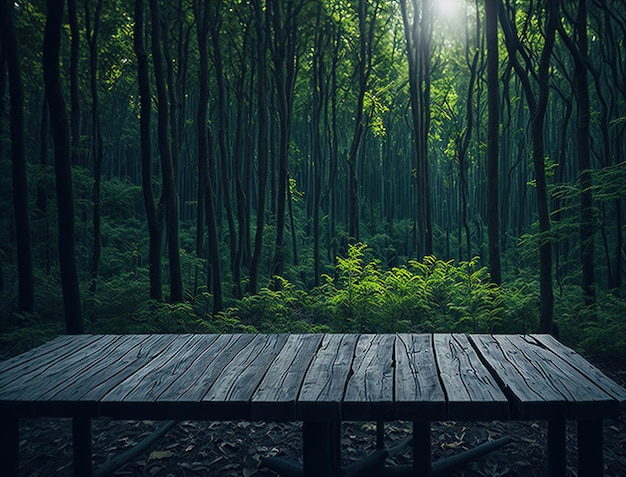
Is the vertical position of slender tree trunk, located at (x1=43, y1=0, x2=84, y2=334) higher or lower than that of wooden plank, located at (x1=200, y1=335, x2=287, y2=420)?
higher

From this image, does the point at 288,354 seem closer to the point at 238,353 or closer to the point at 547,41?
the point at 238,353

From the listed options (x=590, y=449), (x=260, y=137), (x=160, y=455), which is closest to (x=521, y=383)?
(x=590, y=449)

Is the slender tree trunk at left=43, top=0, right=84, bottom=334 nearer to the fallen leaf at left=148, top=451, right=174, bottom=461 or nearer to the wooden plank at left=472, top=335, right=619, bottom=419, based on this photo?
the fallen leaf at left=148, top=451, right=174, bottom=461

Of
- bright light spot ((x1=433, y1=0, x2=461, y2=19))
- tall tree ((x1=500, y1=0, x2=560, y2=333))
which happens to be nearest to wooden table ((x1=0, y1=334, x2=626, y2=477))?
tall tree ((x1=500, y1=0, x2=560, y2=333))

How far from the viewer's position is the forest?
7258 mm

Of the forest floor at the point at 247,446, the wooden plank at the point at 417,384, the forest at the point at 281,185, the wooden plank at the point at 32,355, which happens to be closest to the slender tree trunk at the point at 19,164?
the forest at the point at 281,185

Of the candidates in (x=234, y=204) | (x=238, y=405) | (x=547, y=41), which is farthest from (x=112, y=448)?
(x=234, y=204)

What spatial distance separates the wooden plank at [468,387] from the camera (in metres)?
2.17

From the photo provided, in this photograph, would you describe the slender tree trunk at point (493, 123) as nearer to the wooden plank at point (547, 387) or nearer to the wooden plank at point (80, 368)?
the wooden plank at point (547, 387)

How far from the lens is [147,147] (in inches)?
332

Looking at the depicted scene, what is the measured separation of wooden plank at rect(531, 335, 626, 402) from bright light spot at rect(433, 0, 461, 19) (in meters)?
14.0

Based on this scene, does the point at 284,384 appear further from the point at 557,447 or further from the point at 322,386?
the point at 557,447

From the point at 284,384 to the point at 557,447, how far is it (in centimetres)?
169

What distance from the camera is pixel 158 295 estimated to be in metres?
8.35
